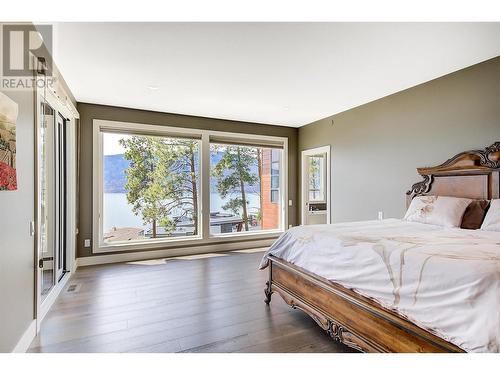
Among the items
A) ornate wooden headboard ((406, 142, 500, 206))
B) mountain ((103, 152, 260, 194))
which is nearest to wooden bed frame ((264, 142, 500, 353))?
ornate wooden headboard ((406, 142, 500, 206))

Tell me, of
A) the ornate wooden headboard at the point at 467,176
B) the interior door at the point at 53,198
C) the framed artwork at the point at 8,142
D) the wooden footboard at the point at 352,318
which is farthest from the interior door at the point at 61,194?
the ornate wooden headboard at the point at 467,176

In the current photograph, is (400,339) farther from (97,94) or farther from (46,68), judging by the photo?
(97,94)

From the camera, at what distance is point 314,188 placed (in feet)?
21.3

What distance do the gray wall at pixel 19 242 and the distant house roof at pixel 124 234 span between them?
2.47 meters

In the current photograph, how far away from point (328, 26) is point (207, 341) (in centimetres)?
268

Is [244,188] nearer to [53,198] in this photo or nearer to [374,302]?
[53,198]

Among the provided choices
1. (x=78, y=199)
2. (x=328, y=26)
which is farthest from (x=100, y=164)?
(x=328, y=26)

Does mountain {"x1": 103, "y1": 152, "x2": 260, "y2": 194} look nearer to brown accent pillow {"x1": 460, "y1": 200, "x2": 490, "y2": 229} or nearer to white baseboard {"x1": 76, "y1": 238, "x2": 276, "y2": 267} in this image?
white baseboard {"x1": 76, "y1": 238, "x2": 276, "y2": 267}

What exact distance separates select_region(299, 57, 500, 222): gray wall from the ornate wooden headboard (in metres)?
0.11

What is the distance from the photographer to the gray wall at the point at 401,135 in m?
3.02

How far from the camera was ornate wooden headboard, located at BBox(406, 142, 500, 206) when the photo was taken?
9.41ft

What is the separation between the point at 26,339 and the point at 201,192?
11.1 ft

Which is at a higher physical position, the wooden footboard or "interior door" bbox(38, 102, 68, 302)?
"interior door" bbox(38, 102, 68, 302)

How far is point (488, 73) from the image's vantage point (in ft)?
9.62
